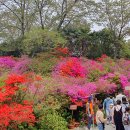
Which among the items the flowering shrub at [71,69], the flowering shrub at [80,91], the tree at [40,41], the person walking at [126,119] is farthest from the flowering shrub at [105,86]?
the person walking at [126,119]

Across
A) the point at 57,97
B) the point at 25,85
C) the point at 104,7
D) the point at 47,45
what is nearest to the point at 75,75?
the point at 47,45

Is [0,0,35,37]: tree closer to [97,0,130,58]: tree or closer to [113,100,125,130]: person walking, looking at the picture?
[97,0,130,58]: tree

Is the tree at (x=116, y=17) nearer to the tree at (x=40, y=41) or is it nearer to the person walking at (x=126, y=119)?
the tree at (x=40, y=41)

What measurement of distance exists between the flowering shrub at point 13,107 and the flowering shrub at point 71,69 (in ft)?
32.4

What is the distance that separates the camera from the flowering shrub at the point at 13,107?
1548 centimetres

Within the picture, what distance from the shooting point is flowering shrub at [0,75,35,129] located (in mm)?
15484

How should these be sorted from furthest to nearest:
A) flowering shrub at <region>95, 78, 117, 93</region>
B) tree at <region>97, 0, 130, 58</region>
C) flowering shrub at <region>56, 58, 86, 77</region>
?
tree at <region>97, 0, 130, 58</region>, flowering shrub at <region>56, 58, 86, 77</region>, flowering shrub at <region>95, 78, 117, 93</region>

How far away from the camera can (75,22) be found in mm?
36438

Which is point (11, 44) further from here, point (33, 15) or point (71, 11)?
point (71, 11)

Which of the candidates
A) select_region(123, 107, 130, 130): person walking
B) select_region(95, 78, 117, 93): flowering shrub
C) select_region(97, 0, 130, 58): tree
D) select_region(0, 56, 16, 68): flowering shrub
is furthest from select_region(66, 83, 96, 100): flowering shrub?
select_region(97, 0, 130, 58): tree

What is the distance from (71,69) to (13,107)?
462 inches

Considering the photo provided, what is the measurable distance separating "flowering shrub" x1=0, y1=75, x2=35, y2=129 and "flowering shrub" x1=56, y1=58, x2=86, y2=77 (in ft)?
32.4

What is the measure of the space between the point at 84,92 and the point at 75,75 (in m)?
5.59

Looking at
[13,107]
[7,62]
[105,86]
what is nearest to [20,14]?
[7,62]
